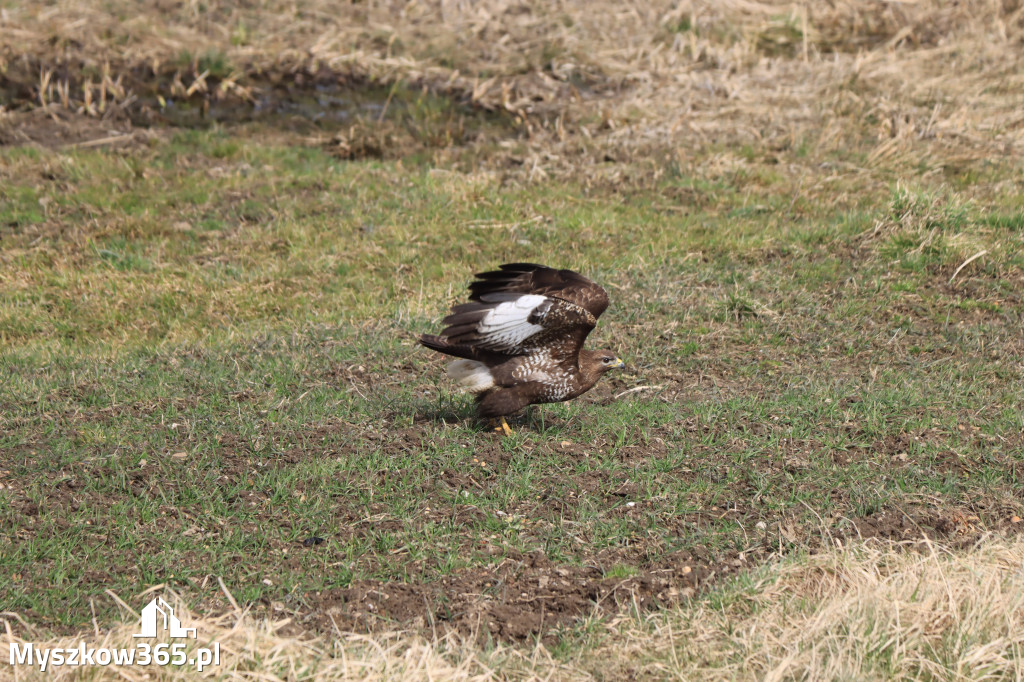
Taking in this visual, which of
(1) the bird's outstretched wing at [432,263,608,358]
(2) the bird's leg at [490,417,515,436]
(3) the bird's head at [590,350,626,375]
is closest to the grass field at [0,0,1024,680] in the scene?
(2) the bird's leg at [490,417,515,436]

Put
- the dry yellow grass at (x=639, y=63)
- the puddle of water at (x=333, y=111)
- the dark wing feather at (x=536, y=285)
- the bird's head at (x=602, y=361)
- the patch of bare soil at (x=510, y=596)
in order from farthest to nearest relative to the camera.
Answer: the puddle of water at (x=333, y=111) < the dry yellow grass at (x=639, y=63) < the bird's head at (x=602, y=361) < the dark wing feather at (x=536, y=285) < the patch of bare soil at (x=510, y=596)

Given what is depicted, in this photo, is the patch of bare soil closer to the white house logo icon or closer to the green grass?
the green grass

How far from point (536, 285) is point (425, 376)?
1468 millimetres

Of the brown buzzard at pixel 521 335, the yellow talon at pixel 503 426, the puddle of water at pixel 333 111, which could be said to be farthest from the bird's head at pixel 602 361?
the puddle of water at pixel 333 111

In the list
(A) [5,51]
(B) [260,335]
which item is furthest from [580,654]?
(A) [5,51]

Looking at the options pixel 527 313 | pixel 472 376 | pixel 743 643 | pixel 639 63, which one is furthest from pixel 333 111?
pixel 743 643

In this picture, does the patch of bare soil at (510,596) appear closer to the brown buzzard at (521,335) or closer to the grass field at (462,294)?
the grass field at (462,294)

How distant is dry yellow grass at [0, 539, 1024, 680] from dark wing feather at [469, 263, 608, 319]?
2.08 meters

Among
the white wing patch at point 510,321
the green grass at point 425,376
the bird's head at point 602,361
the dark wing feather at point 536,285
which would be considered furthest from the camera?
the bird's head at point 602,361

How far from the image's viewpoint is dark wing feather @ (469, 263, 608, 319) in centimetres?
595

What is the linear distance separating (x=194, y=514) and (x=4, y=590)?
97cm

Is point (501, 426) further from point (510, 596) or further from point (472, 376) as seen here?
point (510, 596)

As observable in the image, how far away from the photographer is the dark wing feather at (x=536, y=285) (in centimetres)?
595

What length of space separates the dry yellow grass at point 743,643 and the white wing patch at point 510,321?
197 centimetres
